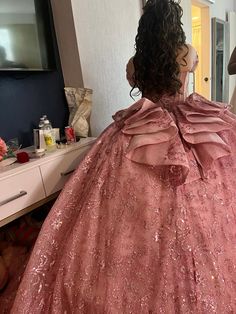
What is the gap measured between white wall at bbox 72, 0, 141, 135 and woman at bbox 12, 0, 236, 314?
514 millimetres

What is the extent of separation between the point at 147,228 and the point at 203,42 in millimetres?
3024

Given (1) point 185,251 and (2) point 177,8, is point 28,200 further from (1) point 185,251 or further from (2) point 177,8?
(2) point 177,8

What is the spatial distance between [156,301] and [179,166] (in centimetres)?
40

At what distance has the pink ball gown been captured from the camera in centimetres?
75

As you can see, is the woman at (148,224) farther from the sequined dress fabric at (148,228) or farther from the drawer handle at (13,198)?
the drawer handle at (13,198)

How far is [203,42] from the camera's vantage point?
10.4 ft

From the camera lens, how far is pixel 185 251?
759mm

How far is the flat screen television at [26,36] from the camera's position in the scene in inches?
42.7

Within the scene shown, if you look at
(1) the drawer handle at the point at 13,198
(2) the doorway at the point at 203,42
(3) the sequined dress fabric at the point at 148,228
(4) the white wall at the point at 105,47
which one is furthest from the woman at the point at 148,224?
(2) the doorway at the point at 203,42

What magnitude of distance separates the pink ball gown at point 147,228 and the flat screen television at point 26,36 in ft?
1.92

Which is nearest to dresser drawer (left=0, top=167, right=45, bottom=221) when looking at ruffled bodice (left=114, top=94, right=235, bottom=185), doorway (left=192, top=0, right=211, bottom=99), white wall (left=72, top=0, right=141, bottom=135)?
ruffled bodice (left=114, top=94, right=235, bottom=185)

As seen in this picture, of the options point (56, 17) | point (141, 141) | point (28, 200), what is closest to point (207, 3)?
point (56, 17)

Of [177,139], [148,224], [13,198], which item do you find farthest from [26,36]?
[148,224]

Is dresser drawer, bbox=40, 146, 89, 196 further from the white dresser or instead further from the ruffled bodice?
the ruffled bodice
